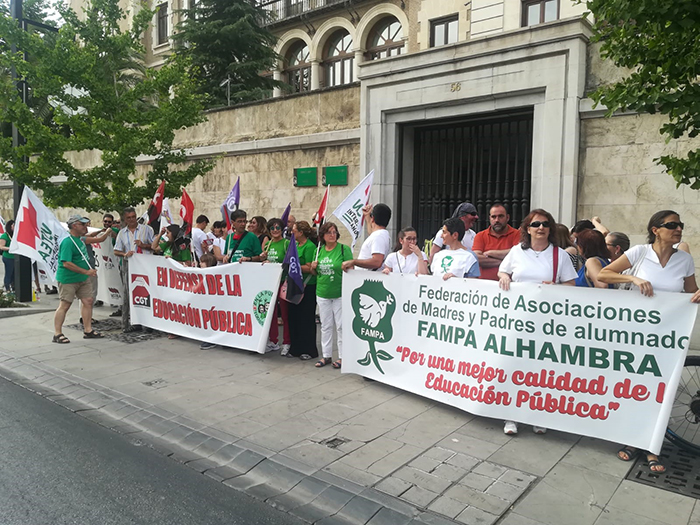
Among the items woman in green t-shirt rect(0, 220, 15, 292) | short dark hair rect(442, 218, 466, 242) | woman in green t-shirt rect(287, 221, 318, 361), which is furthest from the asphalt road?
woman in green t-shirt rect(0, 220, 15, 292)

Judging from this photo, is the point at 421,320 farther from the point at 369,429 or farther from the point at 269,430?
the point at 269,430

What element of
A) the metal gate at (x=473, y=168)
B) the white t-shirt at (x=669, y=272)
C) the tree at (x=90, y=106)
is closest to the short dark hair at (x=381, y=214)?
the white t-shirt at (x=669, y=272)

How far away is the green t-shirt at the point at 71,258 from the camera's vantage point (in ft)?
27.0

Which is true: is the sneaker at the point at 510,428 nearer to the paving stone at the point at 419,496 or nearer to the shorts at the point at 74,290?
the paving stone at the point at 419,496

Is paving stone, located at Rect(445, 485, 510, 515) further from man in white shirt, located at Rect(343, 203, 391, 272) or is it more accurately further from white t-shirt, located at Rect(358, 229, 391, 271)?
white t-shirt, located at Rect(358, 229, 391, 271)

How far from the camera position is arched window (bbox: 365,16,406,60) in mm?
22359

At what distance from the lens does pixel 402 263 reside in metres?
6.29

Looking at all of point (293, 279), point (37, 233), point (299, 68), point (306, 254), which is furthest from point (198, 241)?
point (299, 68)

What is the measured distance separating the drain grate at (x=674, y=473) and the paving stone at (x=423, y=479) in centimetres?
136

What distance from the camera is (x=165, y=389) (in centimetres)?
610

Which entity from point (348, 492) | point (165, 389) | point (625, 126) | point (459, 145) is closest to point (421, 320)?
point (348, 492)

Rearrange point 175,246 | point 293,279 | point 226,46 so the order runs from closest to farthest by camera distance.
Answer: point 293,279, point 175,246, point 226,46

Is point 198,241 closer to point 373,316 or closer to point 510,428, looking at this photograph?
point 373,316

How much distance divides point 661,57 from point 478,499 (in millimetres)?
3577
